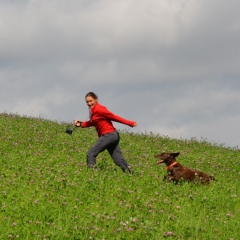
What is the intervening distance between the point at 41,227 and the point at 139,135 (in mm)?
16925

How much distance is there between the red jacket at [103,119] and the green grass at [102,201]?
1148 millimetres

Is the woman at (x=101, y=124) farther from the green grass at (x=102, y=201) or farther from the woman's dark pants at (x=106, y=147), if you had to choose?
the green grass at (x=102, y=201)

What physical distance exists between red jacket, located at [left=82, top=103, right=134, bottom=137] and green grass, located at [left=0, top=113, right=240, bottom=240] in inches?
45.2

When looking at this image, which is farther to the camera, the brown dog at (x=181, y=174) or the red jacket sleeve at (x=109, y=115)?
the red jacket sleeve at (x=109, y=115)

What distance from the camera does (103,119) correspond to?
42.1ft

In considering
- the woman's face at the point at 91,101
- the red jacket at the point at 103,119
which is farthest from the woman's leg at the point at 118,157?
the woman's face at the point at 91,101

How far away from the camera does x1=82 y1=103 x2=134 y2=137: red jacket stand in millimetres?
12633

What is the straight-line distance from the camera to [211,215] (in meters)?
9.16

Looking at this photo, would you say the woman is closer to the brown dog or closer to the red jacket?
the red jacket

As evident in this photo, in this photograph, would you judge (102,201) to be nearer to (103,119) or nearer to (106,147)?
(106,147)

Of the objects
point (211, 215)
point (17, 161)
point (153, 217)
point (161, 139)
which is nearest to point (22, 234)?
point (153, 217)

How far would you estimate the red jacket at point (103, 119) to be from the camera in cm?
1263

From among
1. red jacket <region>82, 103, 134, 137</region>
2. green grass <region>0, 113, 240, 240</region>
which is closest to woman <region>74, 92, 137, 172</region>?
red jacket <region>82, 103, 134, 137</region>

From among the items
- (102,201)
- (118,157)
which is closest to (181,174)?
(118,157)
